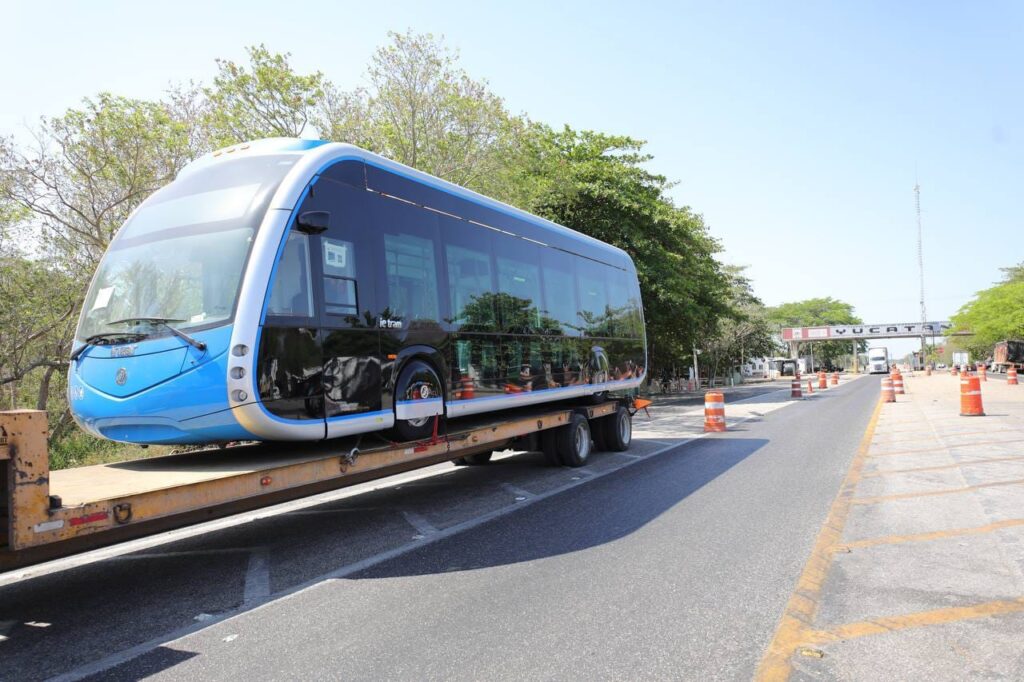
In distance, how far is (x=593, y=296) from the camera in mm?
11734

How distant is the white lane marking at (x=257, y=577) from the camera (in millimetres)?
4668

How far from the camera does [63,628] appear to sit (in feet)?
13.6

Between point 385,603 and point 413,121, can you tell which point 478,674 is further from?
point 413,121

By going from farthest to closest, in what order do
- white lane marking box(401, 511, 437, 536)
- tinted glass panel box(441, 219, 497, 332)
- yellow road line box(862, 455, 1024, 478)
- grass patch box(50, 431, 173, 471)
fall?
grass patch box(50, 431, 173, 471) → yellow road line box(862, 455, 1024, 478) → tinted glass panel box(441, 219, 497, 332) → white lane marking box(401, 511, 437, 536)

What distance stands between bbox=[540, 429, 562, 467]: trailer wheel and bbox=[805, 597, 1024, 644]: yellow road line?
642 cm

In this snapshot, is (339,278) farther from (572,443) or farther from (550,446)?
(572,443)

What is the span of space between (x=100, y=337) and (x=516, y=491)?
4962mm

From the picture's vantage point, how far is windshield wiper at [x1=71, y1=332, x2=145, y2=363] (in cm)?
502

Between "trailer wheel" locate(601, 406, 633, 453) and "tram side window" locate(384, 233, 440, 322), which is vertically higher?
"tram side window" locate(384, 233, 440, 322)

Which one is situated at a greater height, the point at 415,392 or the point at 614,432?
the point at 415,392

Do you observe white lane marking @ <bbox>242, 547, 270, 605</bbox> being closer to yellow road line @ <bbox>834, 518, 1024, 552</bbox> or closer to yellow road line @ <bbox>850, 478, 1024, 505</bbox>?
yellow road line @ <bbox>834, 518, 1024, 552</bbox>

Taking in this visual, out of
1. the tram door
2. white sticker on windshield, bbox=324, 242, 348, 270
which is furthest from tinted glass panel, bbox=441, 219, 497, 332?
white sticker on windshield, bbox=324, 242, 348, 270

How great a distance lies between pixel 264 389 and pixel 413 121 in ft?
47.4

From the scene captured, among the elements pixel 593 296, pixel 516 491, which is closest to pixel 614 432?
pixel 593 296
